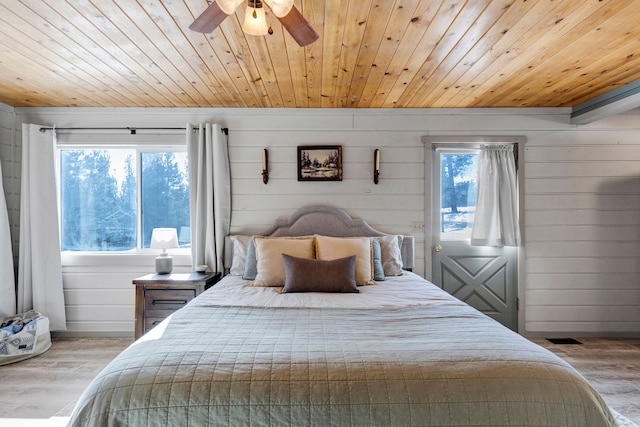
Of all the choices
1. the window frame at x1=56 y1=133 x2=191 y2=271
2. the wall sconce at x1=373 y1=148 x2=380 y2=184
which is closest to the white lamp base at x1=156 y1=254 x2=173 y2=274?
the window frame at x1=56 y1=133 x2=191 y2=271

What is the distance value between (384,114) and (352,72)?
995 mm

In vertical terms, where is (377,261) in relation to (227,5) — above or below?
below

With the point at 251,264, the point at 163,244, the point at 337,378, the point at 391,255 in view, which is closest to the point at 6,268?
the point at 163,244

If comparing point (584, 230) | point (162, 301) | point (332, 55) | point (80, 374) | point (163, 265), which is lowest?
point (80, 374)

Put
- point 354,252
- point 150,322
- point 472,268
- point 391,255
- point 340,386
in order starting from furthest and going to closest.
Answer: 1. point 472,268
2. point 391,255
3. point 150,322
4. point 354,252
5. point 340,386

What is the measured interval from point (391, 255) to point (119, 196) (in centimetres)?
281

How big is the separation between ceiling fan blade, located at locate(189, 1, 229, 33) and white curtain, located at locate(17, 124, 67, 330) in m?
2.78

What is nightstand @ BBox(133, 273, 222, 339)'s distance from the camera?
2994 mm

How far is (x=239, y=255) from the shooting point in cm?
329

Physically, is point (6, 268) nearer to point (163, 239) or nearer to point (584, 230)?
point (163, 239)

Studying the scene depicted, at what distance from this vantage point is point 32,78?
281 centimetres

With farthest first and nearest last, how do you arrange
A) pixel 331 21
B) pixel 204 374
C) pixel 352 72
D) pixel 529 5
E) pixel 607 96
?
pixel 607 96, pixel 352 72, pixel 331 21, pixel 529 5, pixel 204 374

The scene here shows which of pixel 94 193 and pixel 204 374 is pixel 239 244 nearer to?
pixel 94 193

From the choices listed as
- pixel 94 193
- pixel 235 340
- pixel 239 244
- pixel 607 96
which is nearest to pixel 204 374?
pixel 235 340
